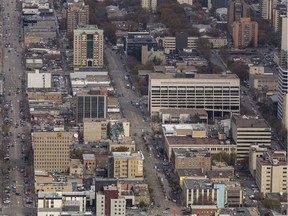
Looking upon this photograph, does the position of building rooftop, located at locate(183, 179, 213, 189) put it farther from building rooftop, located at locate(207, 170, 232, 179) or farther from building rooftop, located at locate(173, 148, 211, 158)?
building rooftop, located at locate(173, 148, 211, 158)

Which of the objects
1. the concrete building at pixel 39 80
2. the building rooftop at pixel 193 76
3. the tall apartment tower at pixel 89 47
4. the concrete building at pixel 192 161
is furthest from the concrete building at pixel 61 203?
the tall apartment tower at pixel 89 47

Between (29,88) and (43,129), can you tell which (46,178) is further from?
(29,88)

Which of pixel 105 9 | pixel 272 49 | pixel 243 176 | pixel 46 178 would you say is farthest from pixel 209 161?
pixel 105 9

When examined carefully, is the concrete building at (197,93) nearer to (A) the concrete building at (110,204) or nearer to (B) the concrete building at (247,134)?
(B) the concrete building at (247,134)

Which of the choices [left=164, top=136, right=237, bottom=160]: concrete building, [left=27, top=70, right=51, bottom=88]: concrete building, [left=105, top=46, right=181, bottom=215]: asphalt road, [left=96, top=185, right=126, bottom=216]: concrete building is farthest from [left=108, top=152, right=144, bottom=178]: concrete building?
[left=27, top=70, right=51, bottom=88]: concrete building

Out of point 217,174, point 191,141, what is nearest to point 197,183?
point 217,174

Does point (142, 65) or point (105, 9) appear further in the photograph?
point (105, 9)
